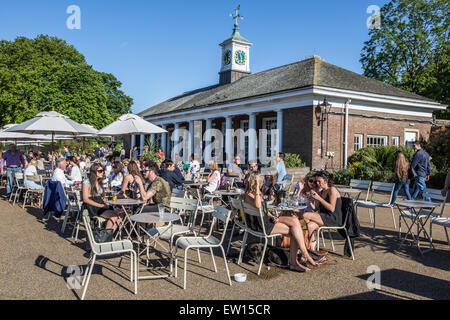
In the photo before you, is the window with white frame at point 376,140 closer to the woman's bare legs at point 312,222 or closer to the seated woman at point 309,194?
the seated woman at point 309,194

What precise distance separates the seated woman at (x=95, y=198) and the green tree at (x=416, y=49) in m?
30.7

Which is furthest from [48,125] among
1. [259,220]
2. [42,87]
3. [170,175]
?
[42,87]

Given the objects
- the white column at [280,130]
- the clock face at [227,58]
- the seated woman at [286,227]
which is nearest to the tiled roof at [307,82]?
the white column at [280,130]

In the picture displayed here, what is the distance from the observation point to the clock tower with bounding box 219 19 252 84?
31.0 metres

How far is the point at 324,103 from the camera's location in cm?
1739

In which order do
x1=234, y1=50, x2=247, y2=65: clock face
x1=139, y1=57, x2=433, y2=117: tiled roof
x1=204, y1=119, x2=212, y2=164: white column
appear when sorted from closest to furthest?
x1=139, y1=57, x2=433, y2=117: tiled roof < x1=204, y1=119, x2=212, y2=164: white column < x1=234, y1=50, x2=247, y2=65: clock face

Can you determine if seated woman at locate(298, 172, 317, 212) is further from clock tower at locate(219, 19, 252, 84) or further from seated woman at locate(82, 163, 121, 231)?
clock tower at locate(219, 19, 252, 84)

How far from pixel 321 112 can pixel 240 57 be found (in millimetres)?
15617

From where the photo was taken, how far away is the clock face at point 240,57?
31.3m

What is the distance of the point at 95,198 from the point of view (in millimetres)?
6484

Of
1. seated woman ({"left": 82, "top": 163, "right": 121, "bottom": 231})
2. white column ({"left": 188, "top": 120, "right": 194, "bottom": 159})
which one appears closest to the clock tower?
white column ({"left": 188, "top": 120, "right": 194, "bottom": 159})

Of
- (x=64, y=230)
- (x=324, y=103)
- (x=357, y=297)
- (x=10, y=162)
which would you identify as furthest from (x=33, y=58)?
(x=357, y=297)

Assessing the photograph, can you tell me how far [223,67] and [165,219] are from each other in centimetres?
2881

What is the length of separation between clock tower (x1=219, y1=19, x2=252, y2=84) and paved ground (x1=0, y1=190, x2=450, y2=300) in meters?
26.2
